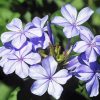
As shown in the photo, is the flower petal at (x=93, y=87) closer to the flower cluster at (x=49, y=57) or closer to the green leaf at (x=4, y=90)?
the flower cluster at (x=49, y=57)

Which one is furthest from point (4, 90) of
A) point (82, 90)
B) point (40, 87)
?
point (40, 87)

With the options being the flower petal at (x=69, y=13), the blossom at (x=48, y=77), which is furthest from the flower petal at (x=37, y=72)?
the flower petal at (x=69, y=13)

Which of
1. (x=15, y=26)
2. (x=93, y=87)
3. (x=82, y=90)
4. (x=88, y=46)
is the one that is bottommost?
(x=82, y=90)

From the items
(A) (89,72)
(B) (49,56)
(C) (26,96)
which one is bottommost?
(C) (26,96)

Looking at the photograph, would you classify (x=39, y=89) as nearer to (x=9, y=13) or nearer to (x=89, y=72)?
(x=89, y=72)

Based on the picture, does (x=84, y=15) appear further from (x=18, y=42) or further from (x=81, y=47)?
(x=18, y=42)

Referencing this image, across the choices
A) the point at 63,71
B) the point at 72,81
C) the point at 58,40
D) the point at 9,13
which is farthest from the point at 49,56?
the point at 9,13
